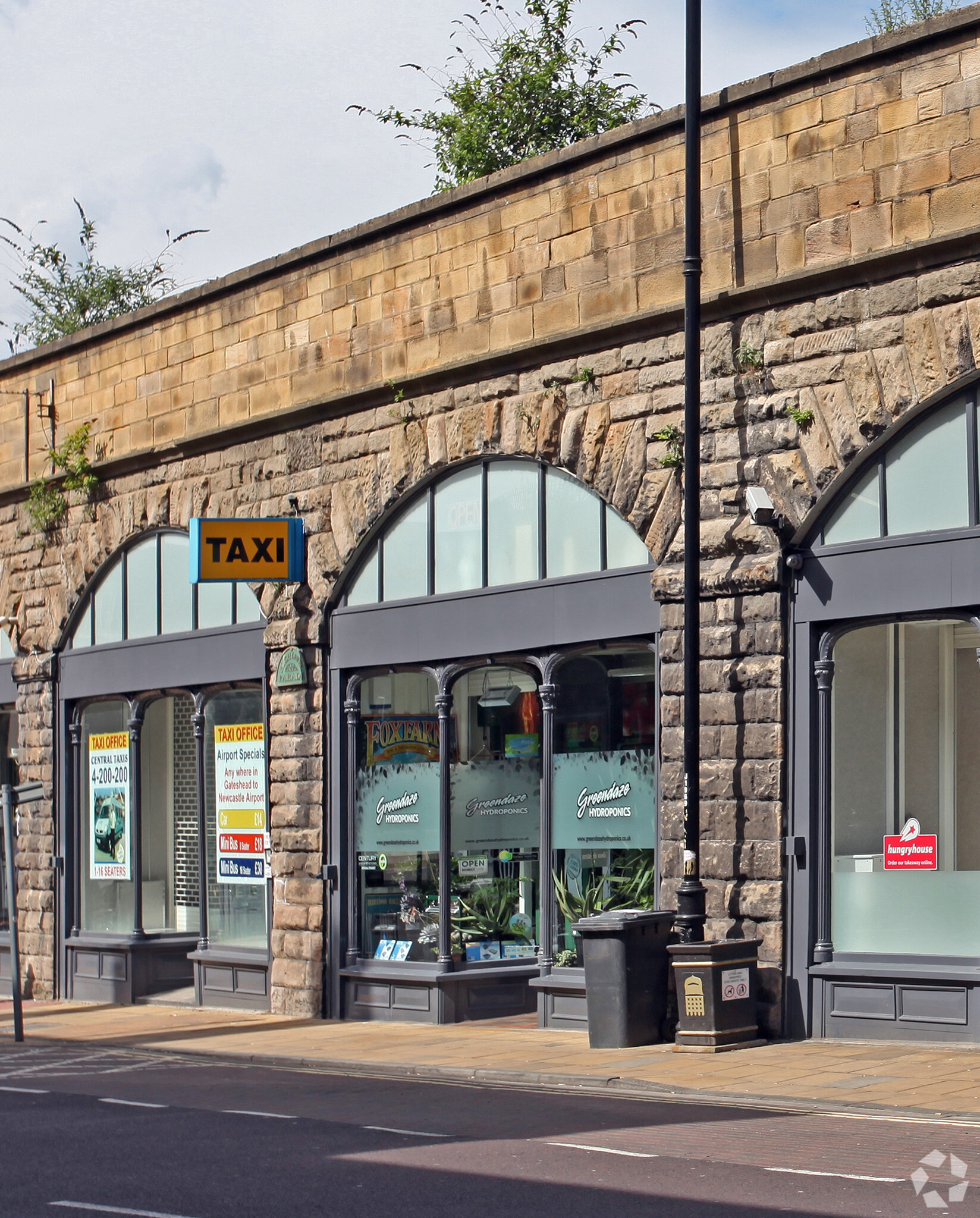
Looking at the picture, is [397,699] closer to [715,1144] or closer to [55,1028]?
[55,1028]

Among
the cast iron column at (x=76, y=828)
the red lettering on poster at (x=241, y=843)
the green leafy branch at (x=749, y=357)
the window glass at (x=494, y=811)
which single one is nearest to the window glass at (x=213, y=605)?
the red lettering on poster at (x=241, y=843)

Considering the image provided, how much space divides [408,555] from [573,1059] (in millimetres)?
6041

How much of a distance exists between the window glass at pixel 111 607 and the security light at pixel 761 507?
398 inches

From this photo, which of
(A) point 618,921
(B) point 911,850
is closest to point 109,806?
(A) point 618,921

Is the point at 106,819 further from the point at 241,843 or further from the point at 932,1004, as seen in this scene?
the point at 932,1004

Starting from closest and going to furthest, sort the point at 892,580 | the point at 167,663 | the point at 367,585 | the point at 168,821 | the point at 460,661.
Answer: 1. the point at 892,580
2. the point at 460,661
3. the point at 367,585
4. the point at 167,663
5. the point at 168,821

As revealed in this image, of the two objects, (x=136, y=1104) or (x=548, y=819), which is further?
(x=548, y=819)

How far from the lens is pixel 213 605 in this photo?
787 inches

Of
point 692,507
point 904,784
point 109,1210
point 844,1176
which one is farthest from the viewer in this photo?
point 692,507

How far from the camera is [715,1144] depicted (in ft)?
31.0

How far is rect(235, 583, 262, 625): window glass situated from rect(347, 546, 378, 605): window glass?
1592mm

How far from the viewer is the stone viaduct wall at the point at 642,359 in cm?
1341

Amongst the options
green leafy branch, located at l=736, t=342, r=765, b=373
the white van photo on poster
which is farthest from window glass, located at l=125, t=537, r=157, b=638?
green leafy branch, located at l=736, t=342, r=765, b=373

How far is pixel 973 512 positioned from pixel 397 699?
23.0 feet
